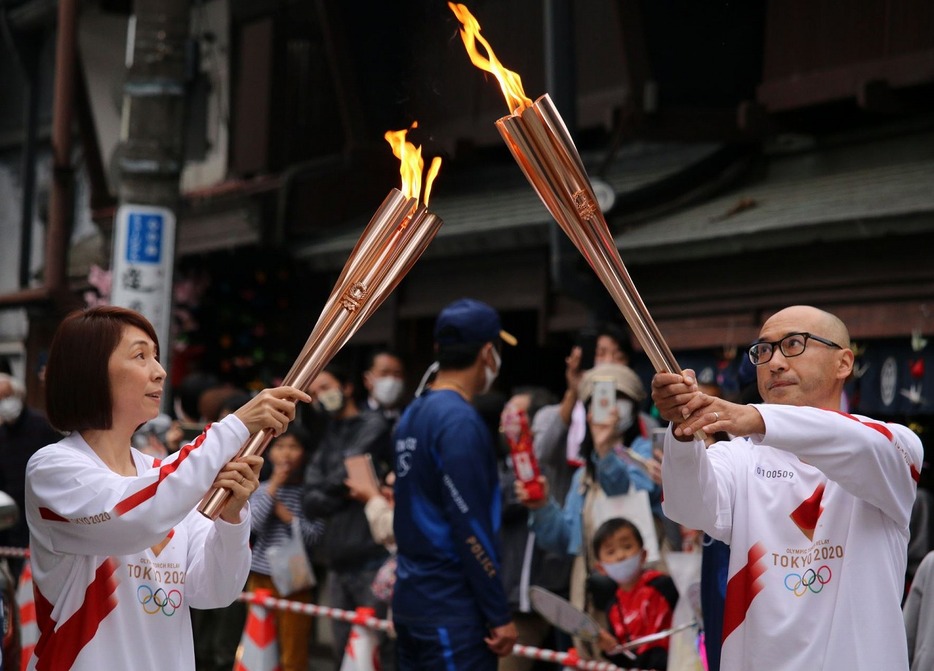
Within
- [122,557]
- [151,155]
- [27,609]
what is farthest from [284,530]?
[122,557]

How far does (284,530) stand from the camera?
7277 mm

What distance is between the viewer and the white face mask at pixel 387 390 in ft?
25.2

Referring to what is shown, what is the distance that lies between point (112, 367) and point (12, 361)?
1303cm

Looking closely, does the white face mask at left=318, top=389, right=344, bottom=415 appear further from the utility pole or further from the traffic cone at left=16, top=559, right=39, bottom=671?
the traffic cone at left=16, top=559, right=39, bottom=671

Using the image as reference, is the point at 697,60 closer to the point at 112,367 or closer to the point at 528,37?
the point at 528,37

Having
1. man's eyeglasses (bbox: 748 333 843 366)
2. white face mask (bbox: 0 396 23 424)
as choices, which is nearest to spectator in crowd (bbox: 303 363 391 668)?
white face mask (bbox: 0 396 23 424)

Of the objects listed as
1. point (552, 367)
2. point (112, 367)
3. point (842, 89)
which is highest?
point (842, 89)

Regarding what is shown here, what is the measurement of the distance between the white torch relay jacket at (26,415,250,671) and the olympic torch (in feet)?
0.38

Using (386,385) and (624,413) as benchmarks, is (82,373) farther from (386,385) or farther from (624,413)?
(386,385)

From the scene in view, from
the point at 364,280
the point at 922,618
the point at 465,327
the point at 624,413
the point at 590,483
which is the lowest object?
the point at 922,618

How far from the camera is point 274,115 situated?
11508mm

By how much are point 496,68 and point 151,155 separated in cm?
407

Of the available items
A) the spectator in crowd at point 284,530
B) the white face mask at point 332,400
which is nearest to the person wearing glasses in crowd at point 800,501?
the spectator in crowd at point 284,530

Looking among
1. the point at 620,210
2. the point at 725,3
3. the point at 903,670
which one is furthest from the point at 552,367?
the point at 903,670
